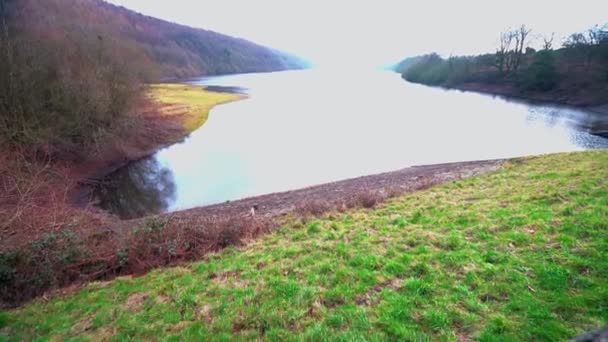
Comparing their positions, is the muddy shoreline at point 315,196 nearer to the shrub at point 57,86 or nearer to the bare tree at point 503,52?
the shrub at point 57,86

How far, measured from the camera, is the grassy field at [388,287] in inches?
139

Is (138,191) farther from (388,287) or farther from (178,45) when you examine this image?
(178,45)

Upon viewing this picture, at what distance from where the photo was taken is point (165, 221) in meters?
8.05

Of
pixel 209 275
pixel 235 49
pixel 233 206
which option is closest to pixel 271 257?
pixel 209 275

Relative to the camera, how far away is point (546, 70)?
141 feet

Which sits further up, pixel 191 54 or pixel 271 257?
pixel 191 54

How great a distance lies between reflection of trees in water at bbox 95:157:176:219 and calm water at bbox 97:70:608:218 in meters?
0.05

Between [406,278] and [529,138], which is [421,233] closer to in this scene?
[406,278]

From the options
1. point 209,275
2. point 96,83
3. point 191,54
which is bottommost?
point 209,275

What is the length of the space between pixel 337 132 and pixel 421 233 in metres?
24.8

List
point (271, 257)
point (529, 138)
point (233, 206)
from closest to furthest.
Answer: point (271, 257) < point (233, 206) < point (529, 138)

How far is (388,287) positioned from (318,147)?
21.2 metres

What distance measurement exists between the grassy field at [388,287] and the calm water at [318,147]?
411 inches

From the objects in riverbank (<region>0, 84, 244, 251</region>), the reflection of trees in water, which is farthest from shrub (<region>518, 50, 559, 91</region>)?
the reflection of trees in water
